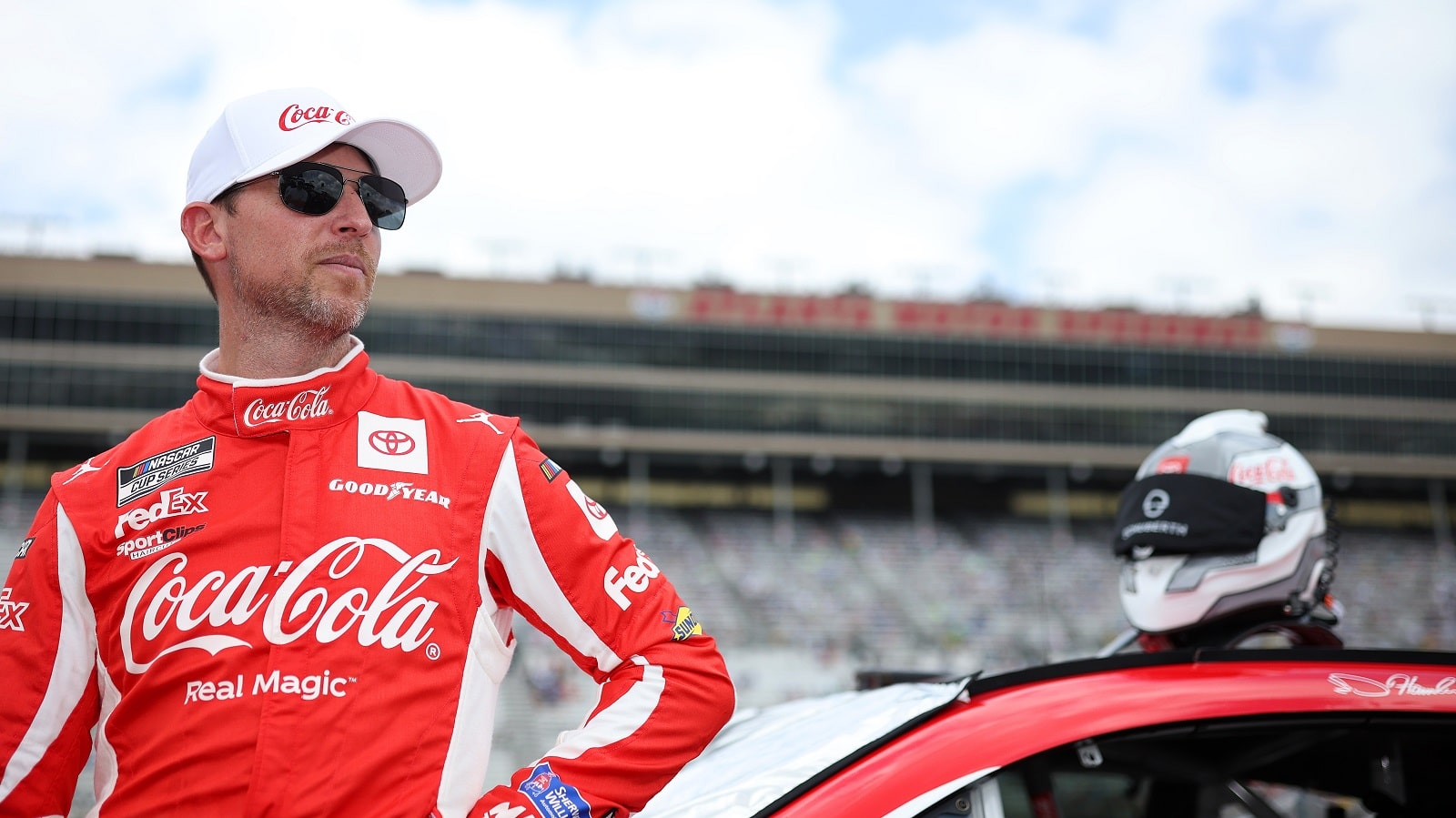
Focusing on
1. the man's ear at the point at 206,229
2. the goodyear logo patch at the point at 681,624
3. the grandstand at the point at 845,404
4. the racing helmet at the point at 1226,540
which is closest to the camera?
the goodyear logo patch at the point at 681,624

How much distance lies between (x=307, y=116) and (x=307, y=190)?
119 millimetres

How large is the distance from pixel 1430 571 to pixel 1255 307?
1013 cm

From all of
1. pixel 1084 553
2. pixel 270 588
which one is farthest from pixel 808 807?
pixel 1084 553

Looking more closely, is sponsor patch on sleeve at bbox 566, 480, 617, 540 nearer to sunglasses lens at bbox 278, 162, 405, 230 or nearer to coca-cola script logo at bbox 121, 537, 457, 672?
coca-cola script logo at bbox 121, 537, 457, 672

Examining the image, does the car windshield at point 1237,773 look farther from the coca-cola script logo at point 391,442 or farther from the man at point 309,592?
the coca-cola script logo at point 391,442

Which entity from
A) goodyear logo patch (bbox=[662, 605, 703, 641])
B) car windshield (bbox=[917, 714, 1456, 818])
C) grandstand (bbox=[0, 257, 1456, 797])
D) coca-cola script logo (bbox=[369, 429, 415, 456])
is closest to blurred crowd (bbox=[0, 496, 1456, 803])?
grandstand (bbox=[0, 257, 1456, 797])

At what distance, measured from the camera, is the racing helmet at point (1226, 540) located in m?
2.80

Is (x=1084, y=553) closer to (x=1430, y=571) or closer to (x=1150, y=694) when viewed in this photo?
(x=1430, y=571)

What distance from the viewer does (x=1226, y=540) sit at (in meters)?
2.77

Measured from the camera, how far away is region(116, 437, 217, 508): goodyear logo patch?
161cm

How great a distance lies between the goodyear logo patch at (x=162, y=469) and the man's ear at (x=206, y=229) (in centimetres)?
32

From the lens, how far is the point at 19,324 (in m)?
35.4
